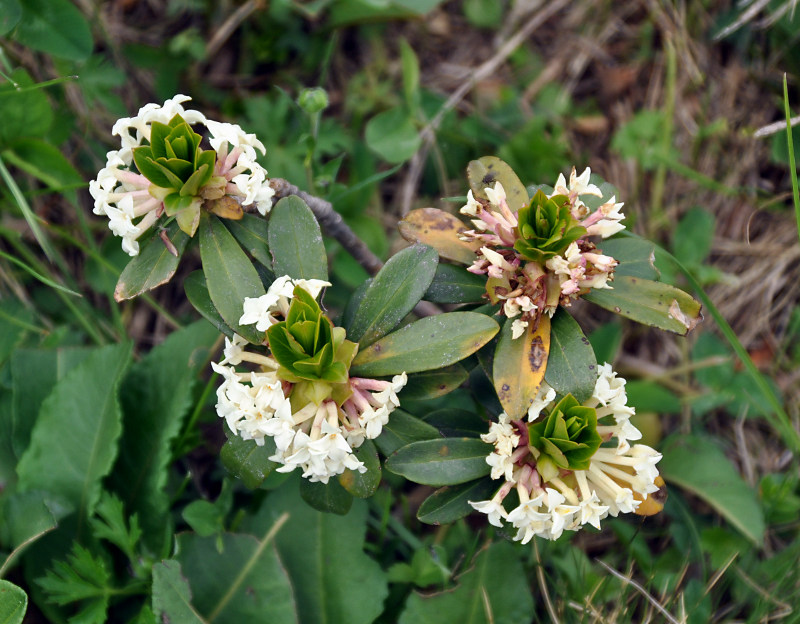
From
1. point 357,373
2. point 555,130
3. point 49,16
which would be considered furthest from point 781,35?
point 49,16

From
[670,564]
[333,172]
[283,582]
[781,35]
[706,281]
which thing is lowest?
[670,564]

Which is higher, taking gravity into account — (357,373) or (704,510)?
(357,373)

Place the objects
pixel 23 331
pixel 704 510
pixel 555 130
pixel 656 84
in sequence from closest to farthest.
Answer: pixel 23 331 < pixel 704 510 < pixel 555 130 < pixel 656 84

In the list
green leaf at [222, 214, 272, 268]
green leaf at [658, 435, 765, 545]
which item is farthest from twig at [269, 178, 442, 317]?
green leaf at [658, 435, 765, 545]

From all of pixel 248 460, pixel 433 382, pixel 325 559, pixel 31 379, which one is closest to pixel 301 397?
pixel 248 460

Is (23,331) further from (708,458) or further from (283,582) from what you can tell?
(708,458)

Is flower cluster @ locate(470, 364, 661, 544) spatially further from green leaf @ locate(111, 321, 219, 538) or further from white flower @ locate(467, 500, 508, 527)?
green leaf @ locate(111, 321, 219, 538)

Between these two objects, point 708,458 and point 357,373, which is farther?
point 708,458

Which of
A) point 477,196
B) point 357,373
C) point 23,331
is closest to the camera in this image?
point 357,373
